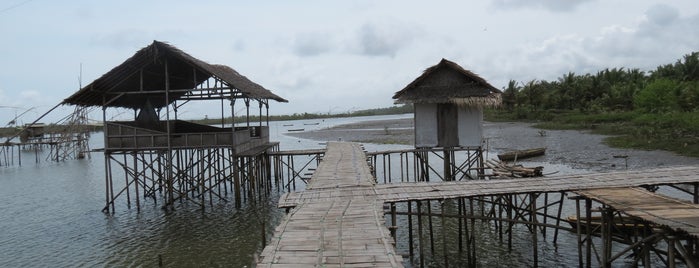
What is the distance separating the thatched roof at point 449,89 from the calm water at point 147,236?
466cm

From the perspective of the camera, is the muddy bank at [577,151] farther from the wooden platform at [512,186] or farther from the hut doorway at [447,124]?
the wooden platform at [512,186]

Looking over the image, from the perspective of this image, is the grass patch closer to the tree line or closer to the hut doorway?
the tree line

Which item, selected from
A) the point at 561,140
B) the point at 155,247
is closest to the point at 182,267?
the point at 155,247

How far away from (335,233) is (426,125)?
36.3 feet

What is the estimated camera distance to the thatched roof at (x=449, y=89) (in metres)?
16.5

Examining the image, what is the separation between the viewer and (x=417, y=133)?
17.4 m

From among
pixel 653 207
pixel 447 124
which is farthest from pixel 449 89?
pixel 653 207

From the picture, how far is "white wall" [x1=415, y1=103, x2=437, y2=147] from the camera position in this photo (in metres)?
17.3

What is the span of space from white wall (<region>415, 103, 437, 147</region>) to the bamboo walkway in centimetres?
673

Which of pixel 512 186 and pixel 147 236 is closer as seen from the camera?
pixel 512 186

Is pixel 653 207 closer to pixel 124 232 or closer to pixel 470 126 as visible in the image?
pixel 470 126

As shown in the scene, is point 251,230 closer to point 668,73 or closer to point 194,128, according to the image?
point 194,128

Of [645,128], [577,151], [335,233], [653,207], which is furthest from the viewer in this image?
[645,128]

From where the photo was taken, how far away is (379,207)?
8.51m
